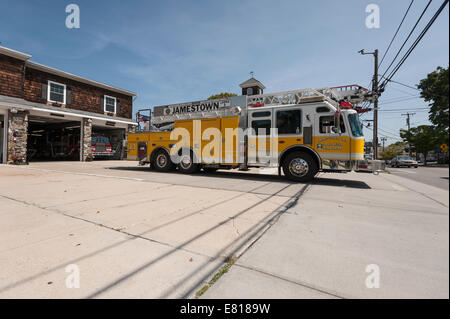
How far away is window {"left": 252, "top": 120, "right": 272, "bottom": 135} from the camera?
7703 mm

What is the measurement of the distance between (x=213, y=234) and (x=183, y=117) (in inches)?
287

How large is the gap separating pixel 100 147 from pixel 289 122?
55.9 feet

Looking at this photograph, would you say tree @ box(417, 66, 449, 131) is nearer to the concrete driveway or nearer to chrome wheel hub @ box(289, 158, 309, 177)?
the concrete driveway

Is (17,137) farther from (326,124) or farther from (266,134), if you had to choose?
(326,124)

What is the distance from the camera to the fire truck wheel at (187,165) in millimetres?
→ 8998

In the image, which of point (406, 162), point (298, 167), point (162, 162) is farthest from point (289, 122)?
point (406, 162)

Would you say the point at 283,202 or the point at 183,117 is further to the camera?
the point at 183,117

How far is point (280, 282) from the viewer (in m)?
1.78

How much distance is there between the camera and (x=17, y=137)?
13.4 m

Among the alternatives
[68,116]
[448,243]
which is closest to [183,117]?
[448,243]

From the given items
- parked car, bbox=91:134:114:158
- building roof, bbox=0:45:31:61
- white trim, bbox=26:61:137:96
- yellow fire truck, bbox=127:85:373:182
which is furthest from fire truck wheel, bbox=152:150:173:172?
white trim, bbox=26:61:137:96
